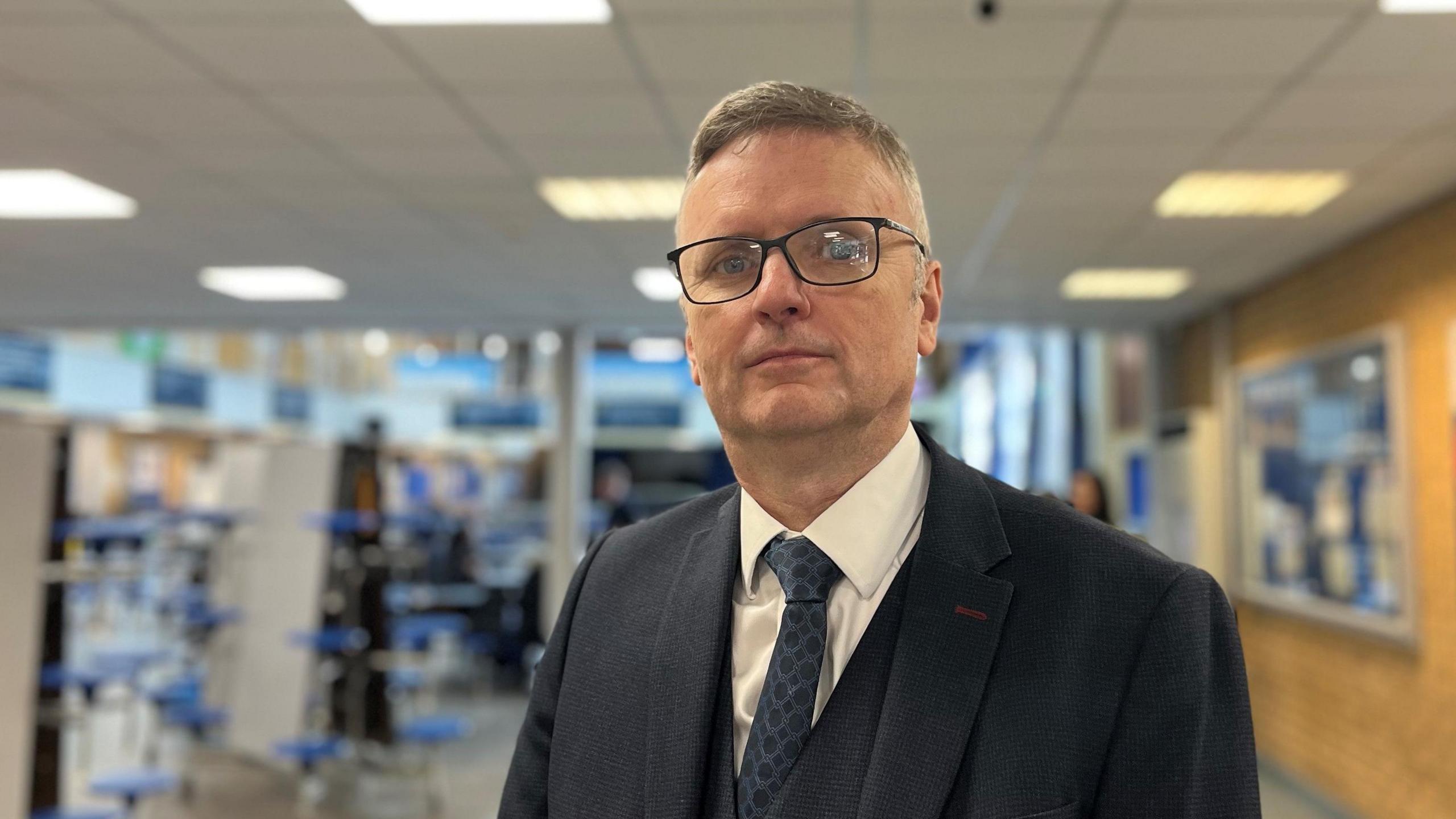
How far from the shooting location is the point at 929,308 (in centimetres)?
104

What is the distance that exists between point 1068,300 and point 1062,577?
24.4ft

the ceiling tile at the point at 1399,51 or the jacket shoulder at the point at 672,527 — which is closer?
the jacket shoulder at the point at 672,527

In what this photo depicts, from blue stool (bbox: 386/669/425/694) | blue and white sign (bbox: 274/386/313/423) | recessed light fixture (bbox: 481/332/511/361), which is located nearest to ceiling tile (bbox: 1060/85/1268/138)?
blue stool (bbox: 386/669/425/694)

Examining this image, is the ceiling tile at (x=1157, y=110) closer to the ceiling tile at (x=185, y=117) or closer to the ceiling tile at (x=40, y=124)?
the ceiling tile at (x=185, y=117)

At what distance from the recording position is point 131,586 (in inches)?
517

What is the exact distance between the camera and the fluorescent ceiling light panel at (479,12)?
317 centimetres

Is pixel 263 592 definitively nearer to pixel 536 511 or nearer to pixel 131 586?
pixel 131 586

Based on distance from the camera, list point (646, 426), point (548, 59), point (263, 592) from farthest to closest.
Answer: point (646, 426) < point (263, 592) < point (548, 59)

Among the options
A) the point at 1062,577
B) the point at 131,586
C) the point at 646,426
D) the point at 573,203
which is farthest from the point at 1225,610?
the point at 131,586

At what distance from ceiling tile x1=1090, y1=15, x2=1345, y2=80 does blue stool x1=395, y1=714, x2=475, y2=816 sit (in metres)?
4.24

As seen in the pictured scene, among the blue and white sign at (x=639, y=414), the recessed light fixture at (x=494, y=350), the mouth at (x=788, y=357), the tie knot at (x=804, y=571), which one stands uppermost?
the recessed light fixture at (x=494, y=350)

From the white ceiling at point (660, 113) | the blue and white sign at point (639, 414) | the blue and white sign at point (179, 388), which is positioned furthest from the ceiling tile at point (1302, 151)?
the blue and white sign at point (179, 388)

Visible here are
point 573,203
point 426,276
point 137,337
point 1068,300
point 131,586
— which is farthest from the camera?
point 137,337

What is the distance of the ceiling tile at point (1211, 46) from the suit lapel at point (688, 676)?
108 inches
